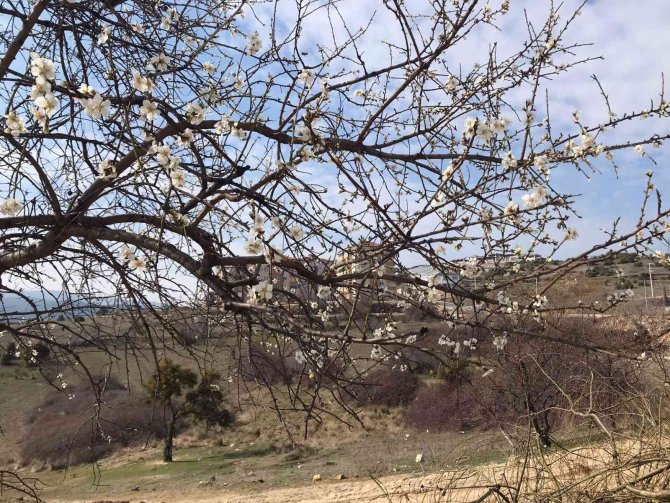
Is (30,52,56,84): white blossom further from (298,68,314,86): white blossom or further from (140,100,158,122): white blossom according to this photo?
(298,68,314,86): white blossom

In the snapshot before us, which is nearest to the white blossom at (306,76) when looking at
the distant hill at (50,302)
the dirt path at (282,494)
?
the distant hill at (50,302)

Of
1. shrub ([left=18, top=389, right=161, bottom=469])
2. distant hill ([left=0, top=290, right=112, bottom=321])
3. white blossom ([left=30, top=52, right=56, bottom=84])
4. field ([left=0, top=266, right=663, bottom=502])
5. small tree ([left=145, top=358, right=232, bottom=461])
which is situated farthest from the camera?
shrub ([left=18, top=389, right=161, bottom=469])

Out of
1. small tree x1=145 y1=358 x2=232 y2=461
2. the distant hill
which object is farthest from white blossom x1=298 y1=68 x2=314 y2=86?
small tree x1=145 y1=358 x2=232 y2=461

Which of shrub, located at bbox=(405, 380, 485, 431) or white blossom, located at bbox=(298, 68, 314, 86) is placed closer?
white blossom, located at bbox=(298, 68, 314, 86)

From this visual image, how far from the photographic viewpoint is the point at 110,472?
17.4 meters

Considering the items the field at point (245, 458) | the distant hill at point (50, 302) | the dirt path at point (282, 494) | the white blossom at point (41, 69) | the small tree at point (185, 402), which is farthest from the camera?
the small tree at point (185, 402)

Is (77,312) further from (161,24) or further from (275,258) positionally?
(275,258)

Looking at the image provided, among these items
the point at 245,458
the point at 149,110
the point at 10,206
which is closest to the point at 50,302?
the point at 10,206

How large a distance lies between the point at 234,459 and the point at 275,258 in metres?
16.8

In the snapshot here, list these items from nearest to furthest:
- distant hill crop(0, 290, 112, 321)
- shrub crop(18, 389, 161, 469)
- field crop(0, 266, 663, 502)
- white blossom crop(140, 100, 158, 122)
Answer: white blossom crop(140, 100, 158, 122)
distant hill crop(0, 290, 112, 321)
field crop(0, 266, 663, 502)
shrub crop(18, 389, 161, 469)

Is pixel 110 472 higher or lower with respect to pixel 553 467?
lower

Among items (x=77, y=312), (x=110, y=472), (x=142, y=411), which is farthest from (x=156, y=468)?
(x=77, y=312)

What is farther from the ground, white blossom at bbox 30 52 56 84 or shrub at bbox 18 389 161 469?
white blossom at bbox 30 52 56 84

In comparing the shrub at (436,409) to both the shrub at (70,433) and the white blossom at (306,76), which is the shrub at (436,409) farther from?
the white blossom at (306,76)
